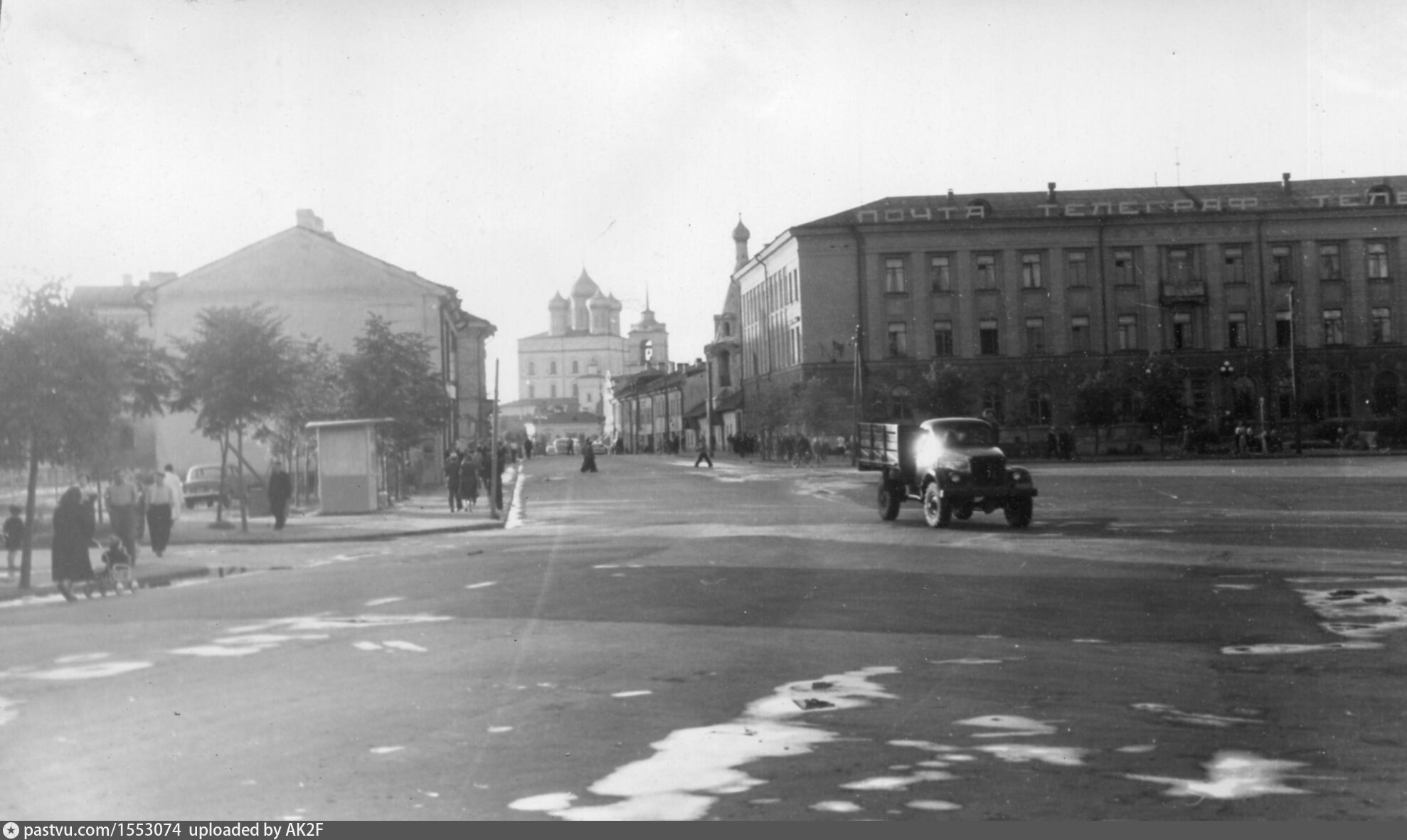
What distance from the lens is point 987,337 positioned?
246 ft

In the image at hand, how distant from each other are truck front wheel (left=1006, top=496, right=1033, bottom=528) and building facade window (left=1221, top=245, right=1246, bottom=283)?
5589cm

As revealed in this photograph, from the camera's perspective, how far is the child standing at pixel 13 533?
1856cm

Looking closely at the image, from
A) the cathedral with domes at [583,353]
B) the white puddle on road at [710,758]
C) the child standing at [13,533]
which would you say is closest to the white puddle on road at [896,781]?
the white puddle on road at [710,758]

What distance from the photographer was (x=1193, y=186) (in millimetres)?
82125

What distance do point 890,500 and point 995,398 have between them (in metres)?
48.7

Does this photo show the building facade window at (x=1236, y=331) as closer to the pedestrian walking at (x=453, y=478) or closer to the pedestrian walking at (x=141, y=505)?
the pedestrian walking at (x=453, y=478)

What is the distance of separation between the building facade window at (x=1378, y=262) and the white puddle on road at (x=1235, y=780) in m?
72.1

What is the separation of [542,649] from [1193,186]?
7898 cm

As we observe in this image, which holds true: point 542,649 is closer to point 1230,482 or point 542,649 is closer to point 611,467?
point 1230,482

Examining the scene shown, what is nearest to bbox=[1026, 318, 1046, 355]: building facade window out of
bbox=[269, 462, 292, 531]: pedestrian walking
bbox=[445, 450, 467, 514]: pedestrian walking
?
bbox=[445, 450, 467, 514]: pedestrian walking

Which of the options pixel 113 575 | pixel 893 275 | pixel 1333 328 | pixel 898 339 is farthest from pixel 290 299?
pixel 1333 328

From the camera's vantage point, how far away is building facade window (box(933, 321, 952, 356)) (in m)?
75.1

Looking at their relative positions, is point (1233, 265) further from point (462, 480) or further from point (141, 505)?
point (141, 505)

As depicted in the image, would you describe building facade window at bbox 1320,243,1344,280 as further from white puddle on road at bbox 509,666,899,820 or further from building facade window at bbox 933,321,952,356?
white puddle on road at bbox 509,666,899,820
